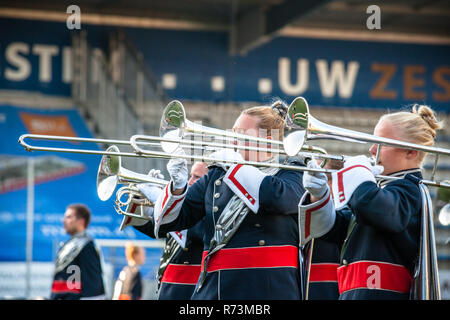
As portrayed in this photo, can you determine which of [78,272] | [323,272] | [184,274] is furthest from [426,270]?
[78,272]

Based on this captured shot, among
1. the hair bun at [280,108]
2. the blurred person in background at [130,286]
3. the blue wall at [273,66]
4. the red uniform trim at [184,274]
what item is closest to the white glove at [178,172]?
the hair bun at [280,108]

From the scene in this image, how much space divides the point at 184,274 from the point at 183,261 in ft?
0.25

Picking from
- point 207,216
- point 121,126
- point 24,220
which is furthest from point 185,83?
point 207,216

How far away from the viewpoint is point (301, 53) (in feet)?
46.6

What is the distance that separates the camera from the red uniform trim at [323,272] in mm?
4465

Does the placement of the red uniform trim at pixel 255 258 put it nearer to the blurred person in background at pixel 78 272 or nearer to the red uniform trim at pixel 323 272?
the red uniform trim at pixel 323 272

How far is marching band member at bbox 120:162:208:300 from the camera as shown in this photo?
446 centimetres

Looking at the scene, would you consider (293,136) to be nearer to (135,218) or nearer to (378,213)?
(378,213)

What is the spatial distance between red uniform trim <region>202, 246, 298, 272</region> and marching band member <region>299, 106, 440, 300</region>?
5.4 inches

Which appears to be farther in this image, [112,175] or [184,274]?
[184,274]

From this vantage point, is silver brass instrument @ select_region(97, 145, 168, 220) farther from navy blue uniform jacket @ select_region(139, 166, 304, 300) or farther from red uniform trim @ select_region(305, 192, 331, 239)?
red uniform trim @ select_region(305, 192, 331, 239)

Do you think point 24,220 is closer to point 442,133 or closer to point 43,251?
point 43,251

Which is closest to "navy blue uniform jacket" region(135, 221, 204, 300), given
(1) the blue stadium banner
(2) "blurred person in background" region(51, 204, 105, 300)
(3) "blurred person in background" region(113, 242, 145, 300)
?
(2) "blurred person in background" region(51, 204, 105, 300)

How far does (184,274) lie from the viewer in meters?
4.51
